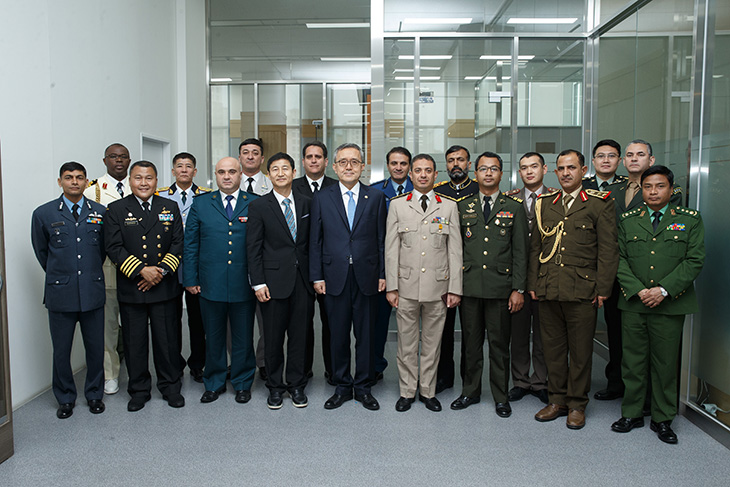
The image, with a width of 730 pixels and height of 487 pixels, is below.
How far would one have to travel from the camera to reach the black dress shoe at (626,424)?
129 inches

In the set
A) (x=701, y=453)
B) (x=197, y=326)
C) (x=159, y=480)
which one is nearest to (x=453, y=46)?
(x=197, y=326)

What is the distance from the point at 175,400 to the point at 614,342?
10.3ft

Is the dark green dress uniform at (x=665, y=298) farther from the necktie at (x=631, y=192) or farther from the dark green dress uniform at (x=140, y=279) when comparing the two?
the dark green dress uniform at (x=140, y=279)

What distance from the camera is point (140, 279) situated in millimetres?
3594

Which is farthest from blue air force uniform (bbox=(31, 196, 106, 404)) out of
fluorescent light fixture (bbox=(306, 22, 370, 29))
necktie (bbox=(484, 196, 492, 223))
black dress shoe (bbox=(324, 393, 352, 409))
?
fluorescent light fixture (bbox=(306, 22, 370, 29))

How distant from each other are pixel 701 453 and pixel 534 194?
194cm

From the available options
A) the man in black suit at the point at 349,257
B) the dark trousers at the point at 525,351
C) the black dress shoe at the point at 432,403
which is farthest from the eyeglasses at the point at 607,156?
the black dress shoe at the point at 432,403

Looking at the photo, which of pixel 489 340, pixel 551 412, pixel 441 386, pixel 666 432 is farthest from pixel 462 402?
pixel 666 432

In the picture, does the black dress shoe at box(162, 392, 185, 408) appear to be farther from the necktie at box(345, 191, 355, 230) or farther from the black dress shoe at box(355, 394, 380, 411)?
the necktie at box(345, 191, 355, 230)

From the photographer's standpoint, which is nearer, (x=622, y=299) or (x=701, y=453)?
(x=701, y=453)

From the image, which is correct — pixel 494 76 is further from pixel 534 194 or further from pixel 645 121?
pixel 534 194

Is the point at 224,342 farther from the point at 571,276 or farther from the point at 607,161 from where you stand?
the point at 607,161

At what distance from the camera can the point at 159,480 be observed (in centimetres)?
270

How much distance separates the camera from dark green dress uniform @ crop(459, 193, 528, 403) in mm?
3494
